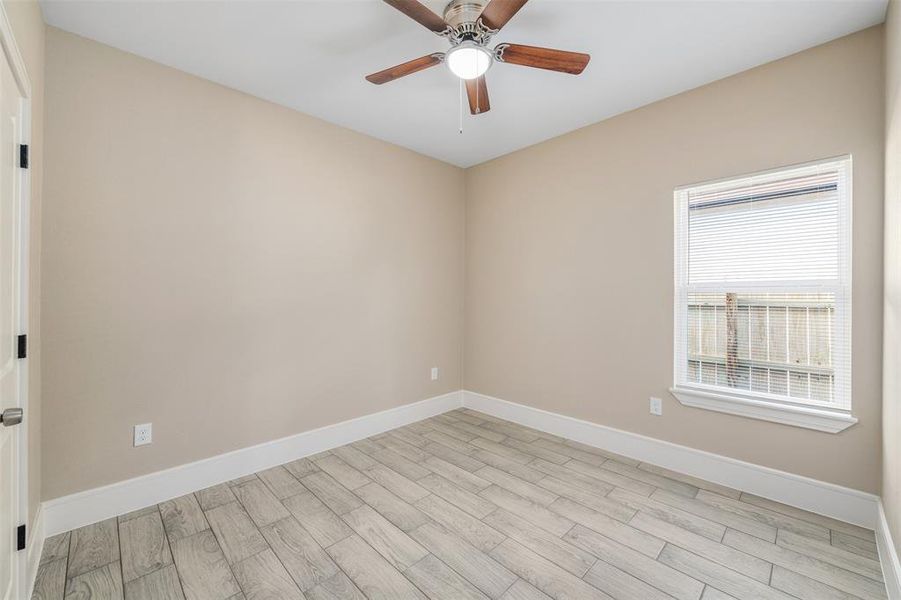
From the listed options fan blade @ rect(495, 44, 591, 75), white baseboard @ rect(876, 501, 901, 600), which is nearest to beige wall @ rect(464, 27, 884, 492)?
white baseboard @ rect(876, 501, 901, 600)

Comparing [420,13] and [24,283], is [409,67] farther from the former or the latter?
[24,283]

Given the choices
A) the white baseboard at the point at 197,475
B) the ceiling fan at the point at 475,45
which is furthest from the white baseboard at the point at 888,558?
the white baseboard at the point at 197,475

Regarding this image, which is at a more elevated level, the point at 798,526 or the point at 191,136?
the point at 191,136

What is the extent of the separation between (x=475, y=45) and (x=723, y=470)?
2.96 meters

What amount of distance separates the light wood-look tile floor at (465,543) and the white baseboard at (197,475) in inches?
2.6

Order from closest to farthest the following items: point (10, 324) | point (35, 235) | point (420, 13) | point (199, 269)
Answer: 1. point (10, 324)
2. point (420, 13)
3. point (35, 235)
4. point (199, 269)

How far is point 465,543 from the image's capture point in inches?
78.7

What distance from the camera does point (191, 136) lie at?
8.18ft

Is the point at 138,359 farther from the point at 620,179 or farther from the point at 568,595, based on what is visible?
the point at 620,179

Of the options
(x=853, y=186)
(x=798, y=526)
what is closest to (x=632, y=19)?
(x=853, y=186)

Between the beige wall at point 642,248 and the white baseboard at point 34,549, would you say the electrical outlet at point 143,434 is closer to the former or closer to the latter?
the white baseboard at point 34,549

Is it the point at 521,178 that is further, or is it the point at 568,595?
the point at 521,178

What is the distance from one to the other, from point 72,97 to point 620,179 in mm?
3530

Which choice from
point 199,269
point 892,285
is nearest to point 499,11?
point 892,285
